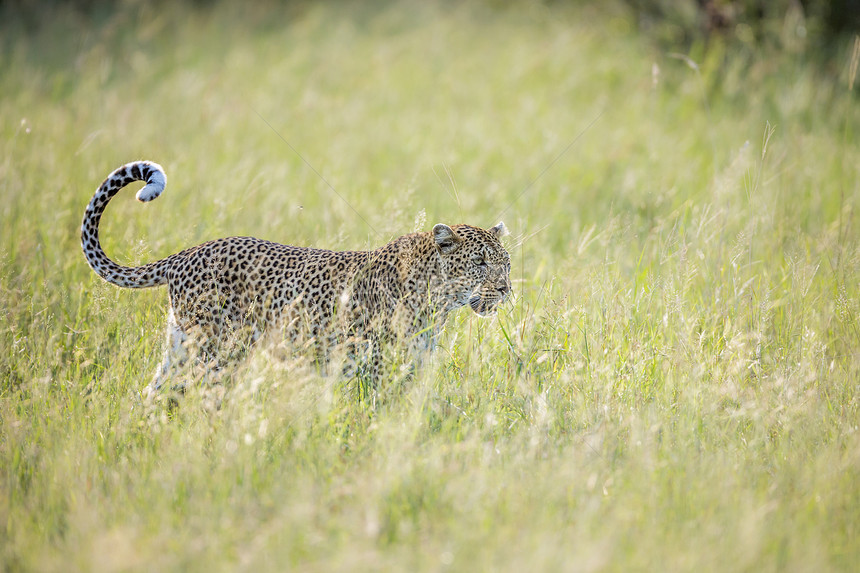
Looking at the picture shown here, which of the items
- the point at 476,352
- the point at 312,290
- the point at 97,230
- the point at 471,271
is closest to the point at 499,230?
Result: the point at 471,271

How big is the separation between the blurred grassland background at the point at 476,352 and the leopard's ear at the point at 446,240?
1.23 feet

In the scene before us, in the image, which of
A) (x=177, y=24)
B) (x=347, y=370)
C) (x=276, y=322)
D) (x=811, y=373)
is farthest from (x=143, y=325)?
(x=177, y=24)

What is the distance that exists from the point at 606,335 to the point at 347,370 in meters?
1.62

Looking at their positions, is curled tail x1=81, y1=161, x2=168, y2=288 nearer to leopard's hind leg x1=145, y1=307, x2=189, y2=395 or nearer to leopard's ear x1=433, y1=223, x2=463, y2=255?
leopard's hind leg x1=145, y1=307, x2=189, y2=395

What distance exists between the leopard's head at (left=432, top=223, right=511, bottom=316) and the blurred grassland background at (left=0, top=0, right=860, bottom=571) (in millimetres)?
287

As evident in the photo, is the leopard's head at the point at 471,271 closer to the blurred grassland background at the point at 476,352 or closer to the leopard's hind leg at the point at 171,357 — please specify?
the blurred grassland background at the point at 476,352

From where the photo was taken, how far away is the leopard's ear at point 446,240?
4906 millimetres

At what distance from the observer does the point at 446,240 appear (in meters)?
4.98

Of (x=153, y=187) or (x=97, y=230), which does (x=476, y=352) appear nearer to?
(x=153, y=187)

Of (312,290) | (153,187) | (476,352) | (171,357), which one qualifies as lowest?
(171,357)

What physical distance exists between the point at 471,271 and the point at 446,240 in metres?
0.23

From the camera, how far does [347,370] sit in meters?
4.93

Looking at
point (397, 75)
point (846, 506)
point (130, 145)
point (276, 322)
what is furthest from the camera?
point (397, 75)

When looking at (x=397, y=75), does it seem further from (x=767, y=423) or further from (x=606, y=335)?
(x=767, y=423)
